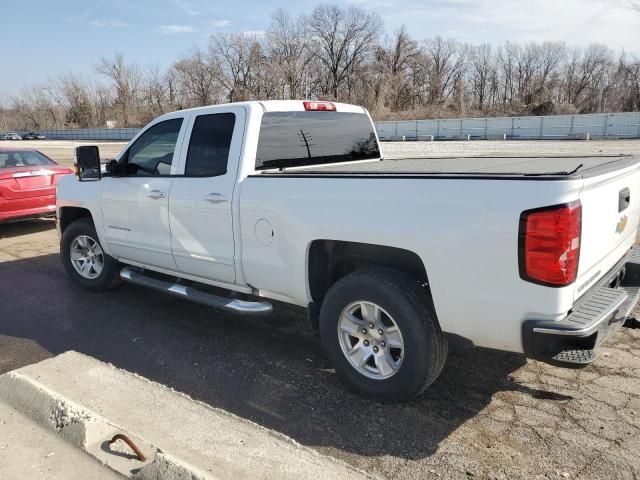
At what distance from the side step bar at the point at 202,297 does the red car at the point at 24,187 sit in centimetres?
452

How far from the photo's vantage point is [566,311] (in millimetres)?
2768

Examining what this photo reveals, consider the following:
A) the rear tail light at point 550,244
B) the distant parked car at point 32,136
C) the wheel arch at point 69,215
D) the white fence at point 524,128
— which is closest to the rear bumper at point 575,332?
the rear tail light at point 550,244

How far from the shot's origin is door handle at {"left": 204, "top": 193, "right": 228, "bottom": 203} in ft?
13.5

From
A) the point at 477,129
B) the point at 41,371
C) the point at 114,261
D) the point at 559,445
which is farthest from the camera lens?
the point at 477,129

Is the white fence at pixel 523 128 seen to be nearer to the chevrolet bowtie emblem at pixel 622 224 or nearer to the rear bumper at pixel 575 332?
the chevrolet bowtie emblem at pixel 622 224

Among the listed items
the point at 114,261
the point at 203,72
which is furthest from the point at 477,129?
the point at 203,72

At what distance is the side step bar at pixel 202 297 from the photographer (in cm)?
405

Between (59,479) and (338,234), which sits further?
(338,234)

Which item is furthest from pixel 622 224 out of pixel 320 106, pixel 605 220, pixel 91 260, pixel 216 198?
pixel 91 260

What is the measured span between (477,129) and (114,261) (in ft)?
156

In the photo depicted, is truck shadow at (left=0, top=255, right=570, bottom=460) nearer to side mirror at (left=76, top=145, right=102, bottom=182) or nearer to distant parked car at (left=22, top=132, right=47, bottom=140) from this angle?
side mirror at (left=76, top=145, right=102, bottom=182)

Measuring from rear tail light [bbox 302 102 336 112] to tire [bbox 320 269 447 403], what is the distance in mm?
1936

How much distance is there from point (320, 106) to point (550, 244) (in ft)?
9.22

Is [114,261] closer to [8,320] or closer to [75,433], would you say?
[8,320]
